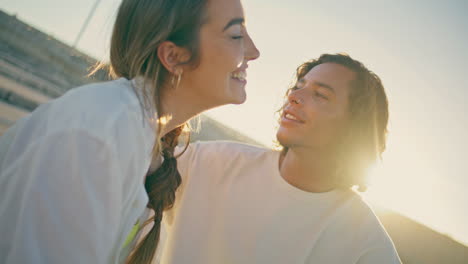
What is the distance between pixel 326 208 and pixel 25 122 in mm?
2172

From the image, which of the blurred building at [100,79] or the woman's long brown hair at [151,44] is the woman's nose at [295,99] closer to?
the woman's long brown hair at [151,44]

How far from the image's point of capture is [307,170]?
8.52 ft

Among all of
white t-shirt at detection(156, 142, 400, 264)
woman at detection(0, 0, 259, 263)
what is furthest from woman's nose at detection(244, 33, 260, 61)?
white t-shirt at detection(156, 142, 400, 264)

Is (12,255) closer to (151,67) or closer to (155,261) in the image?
(151,67)

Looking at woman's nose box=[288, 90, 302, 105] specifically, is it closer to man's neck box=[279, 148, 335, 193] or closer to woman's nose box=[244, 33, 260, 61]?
man's neck box=[279, 148, 335, 193]

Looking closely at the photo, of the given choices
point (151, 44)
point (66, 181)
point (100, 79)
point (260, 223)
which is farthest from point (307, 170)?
point (100, 79)

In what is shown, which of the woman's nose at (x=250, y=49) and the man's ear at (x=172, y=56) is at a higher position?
the woman's nose at (x=250, y=49)

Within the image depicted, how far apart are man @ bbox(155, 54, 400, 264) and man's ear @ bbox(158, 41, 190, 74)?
103 cm

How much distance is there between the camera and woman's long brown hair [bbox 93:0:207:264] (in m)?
1.56

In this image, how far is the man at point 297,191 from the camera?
2.14 meters

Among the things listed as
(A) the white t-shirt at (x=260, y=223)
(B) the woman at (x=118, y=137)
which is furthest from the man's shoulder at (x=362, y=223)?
(B) the woman at (x=118, y=137)

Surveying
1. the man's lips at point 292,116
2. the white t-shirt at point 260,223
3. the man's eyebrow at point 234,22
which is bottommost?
the white t-shirt at point 260,223

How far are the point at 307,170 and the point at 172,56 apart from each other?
165 centimetres

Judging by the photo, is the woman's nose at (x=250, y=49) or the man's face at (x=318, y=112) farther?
the man's face at (x=318, y=112)
